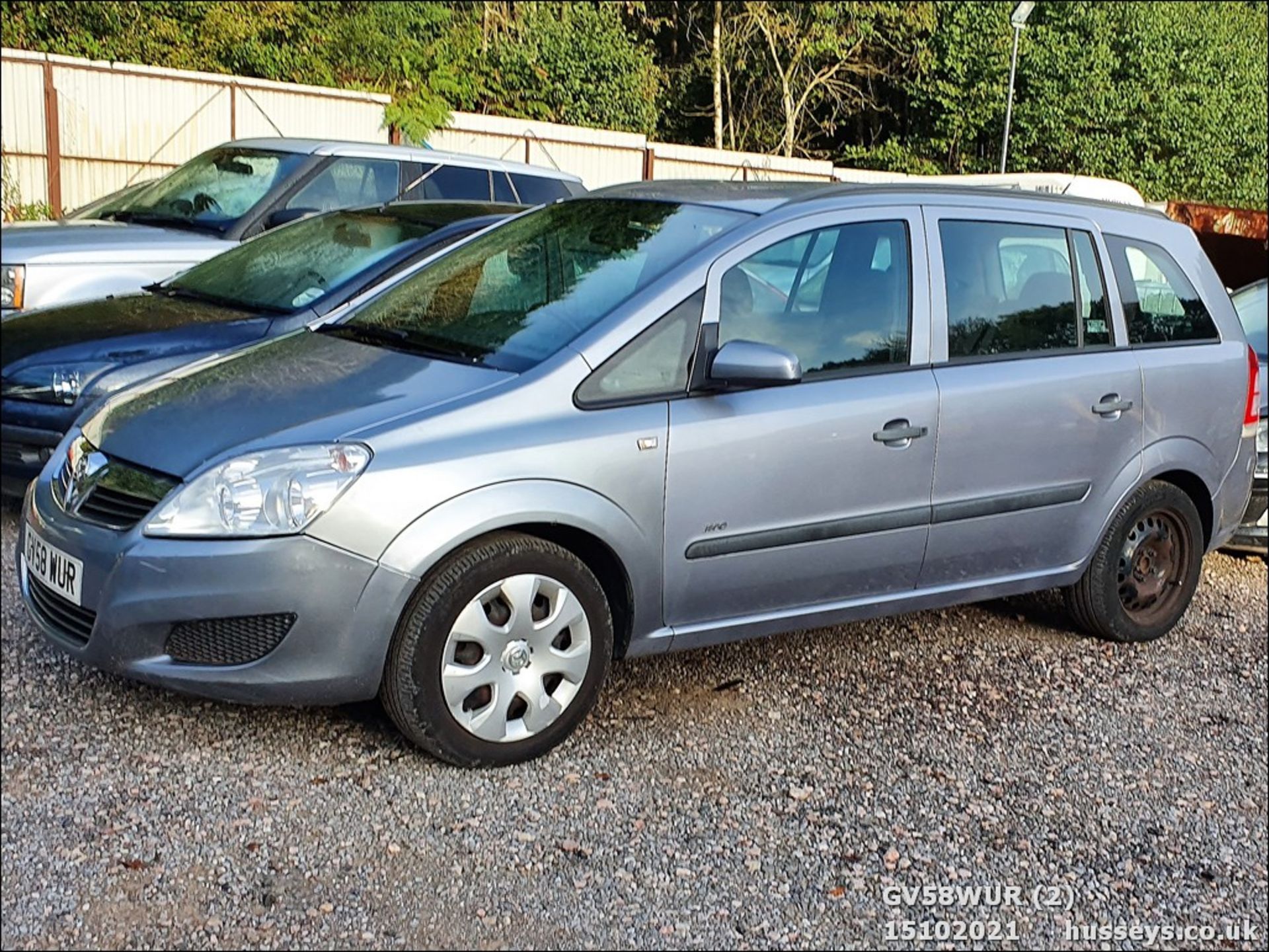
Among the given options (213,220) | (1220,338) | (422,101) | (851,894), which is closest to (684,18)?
(422,101)

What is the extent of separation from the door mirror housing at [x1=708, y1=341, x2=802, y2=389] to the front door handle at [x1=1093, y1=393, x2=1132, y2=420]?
1.47 metres

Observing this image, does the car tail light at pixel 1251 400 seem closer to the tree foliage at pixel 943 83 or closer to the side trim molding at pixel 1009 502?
the side trim molding at pixel 1009 502

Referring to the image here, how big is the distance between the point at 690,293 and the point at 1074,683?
206cm

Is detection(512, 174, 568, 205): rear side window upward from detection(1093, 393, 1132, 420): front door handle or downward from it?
upward

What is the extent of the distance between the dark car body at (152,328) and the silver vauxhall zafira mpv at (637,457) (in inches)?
52.3

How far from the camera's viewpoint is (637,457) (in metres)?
4.06

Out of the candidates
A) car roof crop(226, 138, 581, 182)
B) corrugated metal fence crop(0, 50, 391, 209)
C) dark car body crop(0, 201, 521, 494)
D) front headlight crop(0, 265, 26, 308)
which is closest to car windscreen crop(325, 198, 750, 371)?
dark car body crop(0, 201, 521, 494)

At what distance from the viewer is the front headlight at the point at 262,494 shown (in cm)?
367

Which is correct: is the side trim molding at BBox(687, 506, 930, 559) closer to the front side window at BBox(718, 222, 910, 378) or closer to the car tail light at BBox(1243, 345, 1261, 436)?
the front side window at BBox(718, 222, 910, 378)

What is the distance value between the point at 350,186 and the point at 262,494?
5.43 m

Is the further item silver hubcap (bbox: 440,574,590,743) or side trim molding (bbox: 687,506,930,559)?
side trim molding (bbox: 687,506,930,559)

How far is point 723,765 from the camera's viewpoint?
4.12 meters

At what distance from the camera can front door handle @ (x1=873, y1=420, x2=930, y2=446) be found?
4.52 metres

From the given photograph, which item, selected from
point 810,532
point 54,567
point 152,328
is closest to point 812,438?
point 810,532
